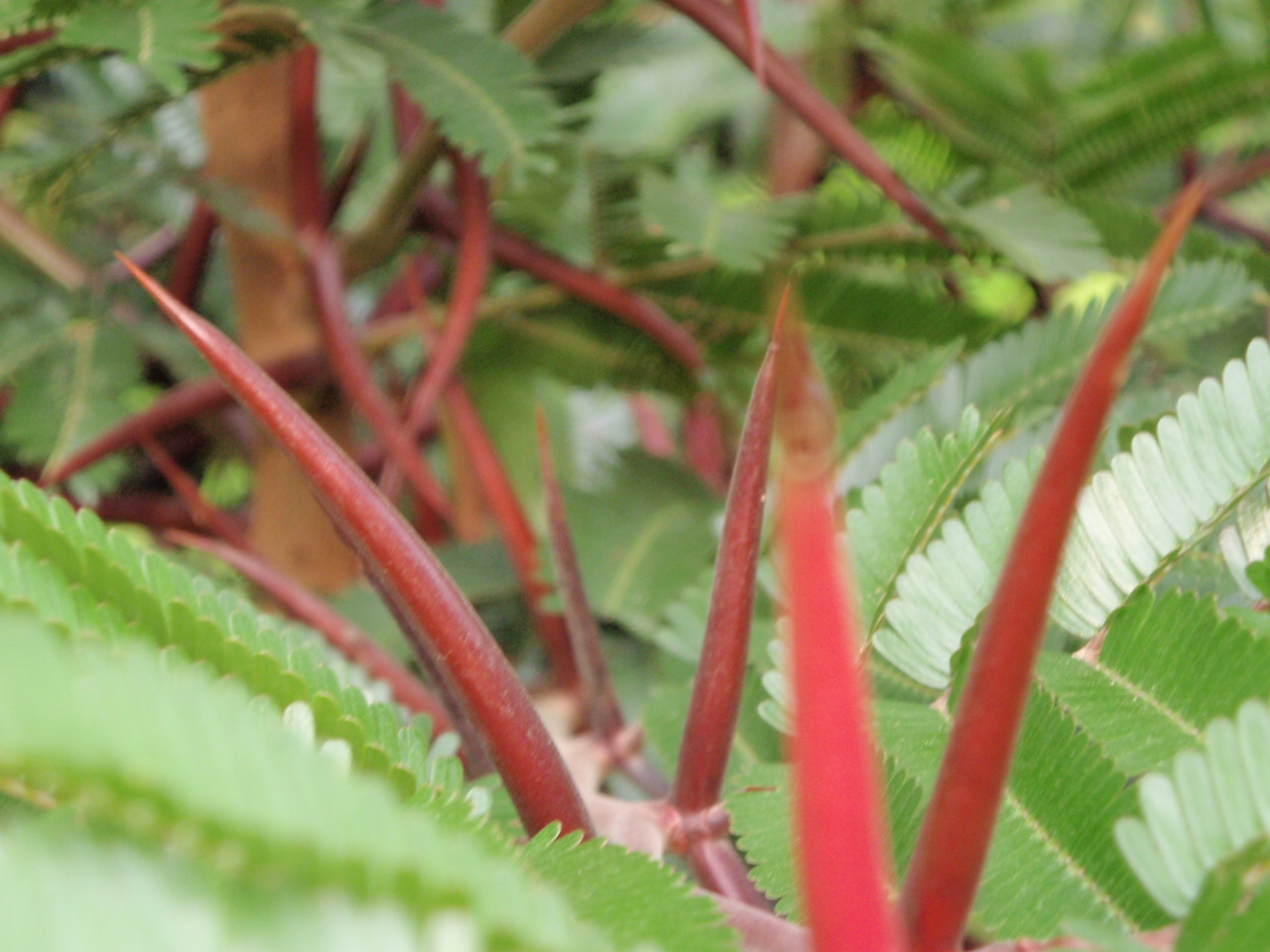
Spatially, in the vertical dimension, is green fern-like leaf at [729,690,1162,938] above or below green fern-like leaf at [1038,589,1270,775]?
below

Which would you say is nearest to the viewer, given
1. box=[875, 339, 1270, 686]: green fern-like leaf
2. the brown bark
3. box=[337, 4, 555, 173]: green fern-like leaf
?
box=[875, 339, 1270, 686]: green fern-like leaf

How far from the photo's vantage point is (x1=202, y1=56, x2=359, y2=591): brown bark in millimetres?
435

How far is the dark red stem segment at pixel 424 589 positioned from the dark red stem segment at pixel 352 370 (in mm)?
222

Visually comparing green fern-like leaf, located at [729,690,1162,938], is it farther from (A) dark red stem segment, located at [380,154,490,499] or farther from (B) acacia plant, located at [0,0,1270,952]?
(A) dark red stem segment, located at [380,154,490,499]

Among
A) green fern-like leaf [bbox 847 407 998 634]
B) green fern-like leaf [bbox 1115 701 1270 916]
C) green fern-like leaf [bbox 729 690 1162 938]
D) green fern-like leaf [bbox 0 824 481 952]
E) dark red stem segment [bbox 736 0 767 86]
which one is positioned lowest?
green fern-like leaf [bbox 729 690 1162 938]

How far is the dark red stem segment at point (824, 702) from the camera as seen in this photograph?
0.09m

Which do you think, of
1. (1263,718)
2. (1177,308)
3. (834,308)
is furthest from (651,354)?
(1263,718)

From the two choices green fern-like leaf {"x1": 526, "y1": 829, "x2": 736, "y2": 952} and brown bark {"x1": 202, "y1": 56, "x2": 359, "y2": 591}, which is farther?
brown bark {"x1": 202, "y1": 56, "x2": 359, "y2": 591}

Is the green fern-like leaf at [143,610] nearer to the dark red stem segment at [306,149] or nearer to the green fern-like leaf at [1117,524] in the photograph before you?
the green fern-like leaf at [1117,524]

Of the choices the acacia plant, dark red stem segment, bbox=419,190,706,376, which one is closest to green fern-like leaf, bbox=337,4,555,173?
the acacia plant

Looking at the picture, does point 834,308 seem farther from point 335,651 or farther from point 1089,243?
point 335,651

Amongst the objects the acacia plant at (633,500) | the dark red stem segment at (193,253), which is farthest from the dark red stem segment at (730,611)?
the dark red stem segment at (193,253)

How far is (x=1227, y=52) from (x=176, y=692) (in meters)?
0.47

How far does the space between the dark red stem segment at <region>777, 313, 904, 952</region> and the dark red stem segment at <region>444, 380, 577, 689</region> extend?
0.24 meters
